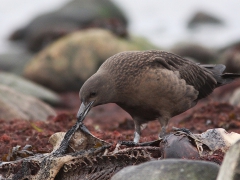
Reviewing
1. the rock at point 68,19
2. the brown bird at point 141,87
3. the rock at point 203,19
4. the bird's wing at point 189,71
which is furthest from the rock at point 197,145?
the rock at point 203,19

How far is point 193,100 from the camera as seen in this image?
7.20 m

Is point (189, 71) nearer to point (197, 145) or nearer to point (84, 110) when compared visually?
point (84, 110)

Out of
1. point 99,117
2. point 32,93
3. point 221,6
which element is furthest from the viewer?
point 221,6

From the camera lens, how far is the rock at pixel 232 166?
3471mm

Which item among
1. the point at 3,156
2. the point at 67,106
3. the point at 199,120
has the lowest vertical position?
the point at 67,106

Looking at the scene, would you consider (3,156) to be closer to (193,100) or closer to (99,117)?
(193,100)

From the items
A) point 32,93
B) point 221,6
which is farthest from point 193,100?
point 221,6

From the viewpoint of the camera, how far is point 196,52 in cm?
2136

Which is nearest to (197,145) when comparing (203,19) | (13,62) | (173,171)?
(173,171)

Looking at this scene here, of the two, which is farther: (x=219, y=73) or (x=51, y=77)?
(x=51, y=77)

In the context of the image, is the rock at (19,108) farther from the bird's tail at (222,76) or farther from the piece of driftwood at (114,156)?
the piece of driftwood at (114,156)

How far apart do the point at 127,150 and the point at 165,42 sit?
24433mm

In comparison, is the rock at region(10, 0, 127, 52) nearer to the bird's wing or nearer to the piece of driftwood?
the bird's wing

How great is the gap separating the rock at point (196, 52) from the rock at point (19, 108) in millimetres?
11879
